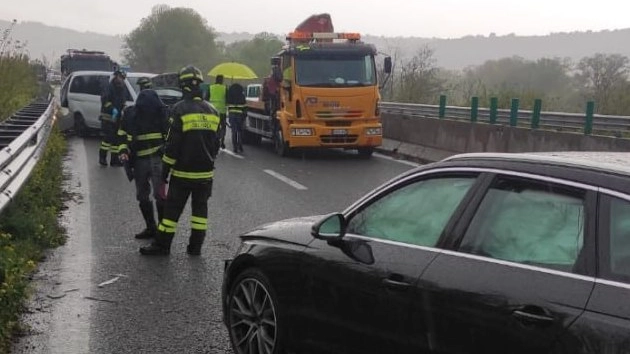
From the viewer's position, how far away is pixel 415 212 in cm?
362

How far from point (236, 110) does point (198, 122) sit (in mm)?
11143

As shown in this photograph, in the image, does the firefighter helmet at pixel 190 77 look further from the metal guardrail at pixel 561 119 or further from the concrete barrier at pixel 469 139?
the metal guardrail at pixel 561 119

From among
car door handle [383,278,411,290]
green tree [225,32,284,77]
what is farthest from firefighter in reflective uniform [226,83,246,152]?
green tree [225,32,284,77]

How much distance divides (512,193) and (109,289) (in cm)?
396

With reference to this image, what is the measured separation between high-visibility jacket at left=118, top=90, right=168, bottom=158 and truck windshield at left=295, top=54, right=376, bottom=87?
28.1 feet

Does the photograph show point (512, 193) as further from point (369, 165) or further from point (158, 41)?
point (158, 41)

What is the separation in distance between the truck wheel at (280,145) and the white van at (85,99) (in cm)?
523

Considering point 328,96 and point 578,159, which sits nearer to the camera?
point 578,159

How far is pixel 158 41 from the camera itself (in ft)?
305

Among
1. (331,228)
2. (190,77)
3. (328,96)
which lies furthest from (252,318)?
(328,96)

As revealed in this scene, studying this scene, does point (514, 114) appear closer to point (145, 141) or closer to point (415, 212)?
point (145, 141)

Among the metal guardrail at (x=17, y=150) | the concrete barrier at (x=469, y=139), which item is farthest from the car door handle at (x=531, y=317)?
the concrete barrier at (x=469, y=139)

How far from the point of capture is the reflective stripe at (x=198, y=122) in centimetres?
703

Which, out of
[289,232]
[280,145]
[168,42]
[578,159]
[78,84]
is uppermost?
[168,42]
